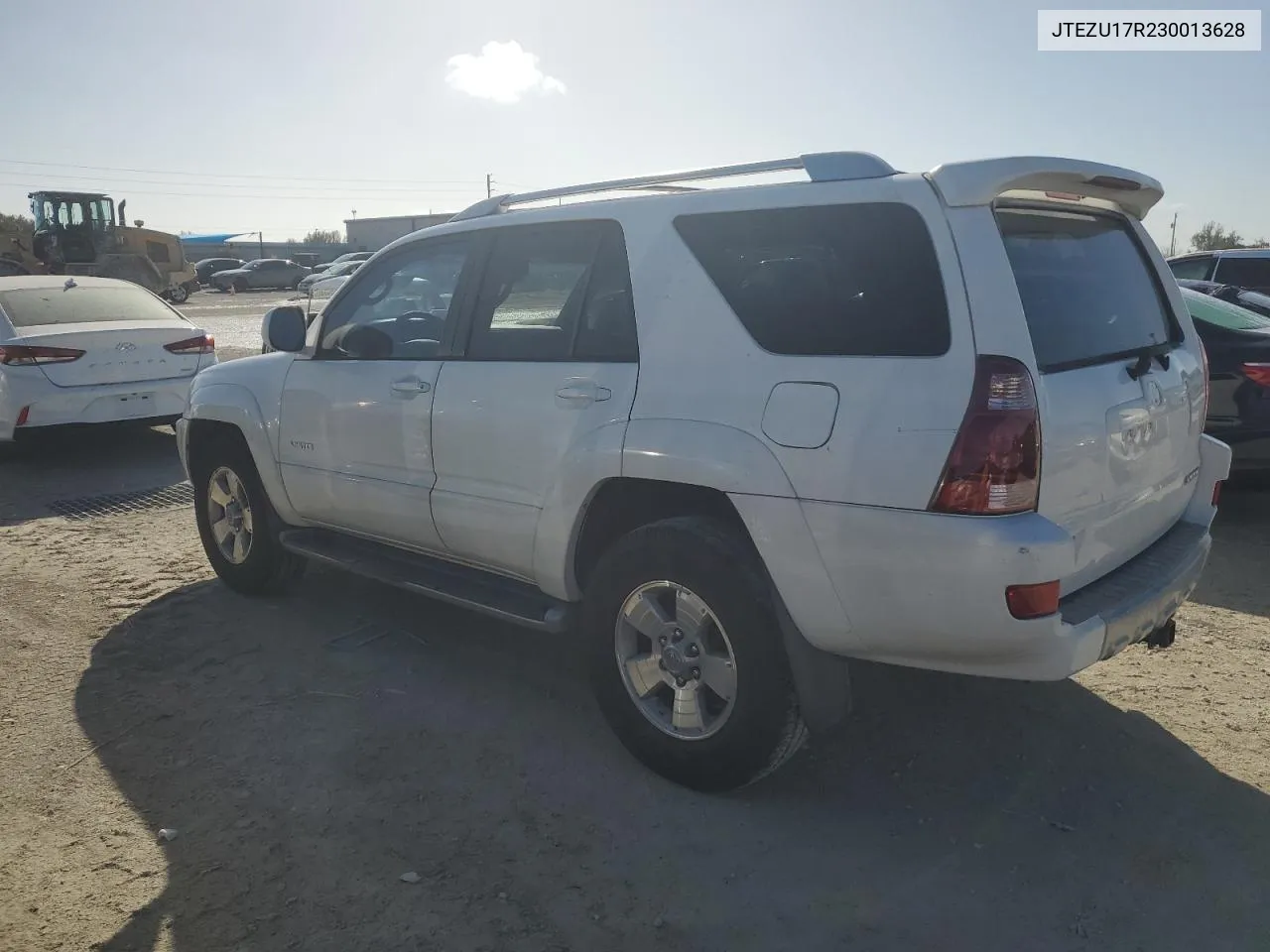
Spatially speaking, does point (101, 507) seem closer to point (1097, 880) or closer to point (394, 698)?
point (394, 698)

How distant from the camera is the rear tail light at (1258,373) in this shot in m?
5.92

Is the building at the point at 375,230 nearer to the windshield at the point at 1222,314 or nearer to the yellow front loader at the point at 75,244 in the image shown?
the yellow front loader at the point at 75,244

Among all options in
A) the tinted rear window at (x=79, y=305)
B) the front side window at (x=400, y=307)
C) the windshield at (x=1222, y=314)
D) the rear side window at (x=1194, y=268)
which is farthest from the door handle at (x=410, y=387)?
the rear side window at (x=1194, y=268)

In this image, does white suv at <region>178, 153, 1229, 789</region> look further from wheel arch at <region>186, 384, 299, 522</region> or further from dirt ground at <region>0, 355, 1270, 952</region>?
wheel arch at <region>186, 384, 299, 522</region>

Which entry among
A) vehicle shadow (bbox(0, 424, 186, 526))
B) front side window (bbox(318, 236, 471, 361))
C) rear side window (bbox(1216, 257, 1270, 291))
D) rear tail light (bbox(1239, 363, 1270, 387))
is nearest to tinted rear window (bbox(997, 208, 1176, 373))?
front side window (bbox(318, 236, 471, 361))

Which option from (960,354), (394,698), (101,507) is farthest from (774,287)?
(101,507)

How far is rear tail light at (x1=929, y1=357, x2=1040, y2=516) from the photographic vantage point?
2.66 meters

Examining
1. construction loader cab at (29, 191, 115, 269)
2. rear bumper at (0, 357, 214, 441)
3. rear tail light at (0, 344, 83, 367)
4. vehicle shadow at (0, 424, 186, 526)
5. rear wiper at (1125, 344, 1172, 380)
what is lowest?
vehicle shadow at (0, 424, 186, 526)

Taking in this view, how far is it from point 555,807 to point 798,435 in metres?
1.45

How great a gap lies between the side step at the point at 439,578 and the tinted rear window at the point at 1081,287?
6.16 feet

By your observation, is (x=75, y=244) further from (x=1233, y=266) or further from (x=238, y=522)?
(x=1233, y=266)

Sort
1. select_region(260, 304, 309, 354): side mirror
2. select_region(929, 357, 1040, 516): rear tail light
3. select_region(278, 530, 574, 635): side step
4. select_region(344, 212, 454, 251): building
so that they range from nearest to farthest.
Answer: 1. select_region(929, 357, 1040, 516): rear tail light
2. select_region(278, 530, 574, 635): side step
3. select_region(260, 304, 309, 354): side mirror
4. select_region(344, 212, 454, 251): building

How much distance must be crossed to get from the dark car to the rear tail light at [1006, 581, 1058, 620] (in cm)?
396

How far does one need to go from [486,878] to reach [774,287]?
196 cm
